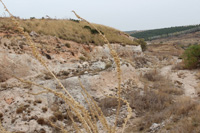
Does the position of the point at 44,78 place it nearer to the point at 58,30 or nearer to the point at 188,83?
the point at 58,30

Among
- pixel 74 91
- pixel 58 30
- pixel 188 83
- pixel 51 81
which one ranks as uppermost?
pixel 58 30

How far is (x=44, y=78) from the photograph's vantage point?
7.45 meters

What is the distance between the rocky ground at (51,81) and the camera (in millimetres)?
5067

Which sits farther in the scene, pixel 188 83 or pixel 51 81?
pixel 188 83

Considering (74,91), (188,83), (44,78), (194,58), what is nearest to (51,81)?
(44,78)

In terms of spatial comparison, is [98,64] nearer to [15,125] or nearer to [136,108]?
[136,108]

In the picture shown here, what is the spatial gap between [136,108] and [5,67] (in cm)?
615

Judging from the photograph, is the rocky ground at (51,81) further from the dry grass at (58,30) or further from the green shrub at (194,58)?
the green shrub at (194,58)

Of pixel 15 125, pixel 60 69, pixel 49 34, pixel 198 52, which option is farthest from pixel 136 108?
pixel 198 52

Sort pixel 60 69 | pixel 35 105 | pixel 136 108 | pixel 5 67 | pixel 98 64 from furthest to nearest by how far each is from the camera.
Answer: pixel 98 64 → pixel 60 69 → pixel 5 67 → pixel 136 108 → pixel 35 105

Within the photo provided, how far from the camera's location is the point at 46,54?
9305 mm

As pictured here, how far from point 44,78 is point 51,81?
1.86ft

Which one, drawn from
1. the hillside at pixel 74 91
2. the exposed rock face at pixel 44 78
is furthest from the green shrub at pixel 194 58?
the exposed rock face at pixel 44 78

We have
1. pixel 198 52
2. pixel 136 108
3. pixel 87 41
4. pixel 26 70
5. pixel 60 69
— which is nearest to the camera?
pixel 136 108
